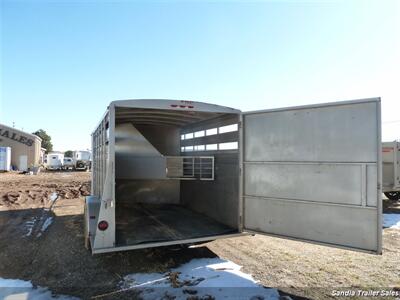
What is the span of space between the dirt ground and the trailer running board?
1587mm

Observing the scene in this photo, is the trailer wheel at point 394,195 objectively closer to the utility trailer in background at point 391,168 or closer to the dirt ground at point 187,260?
the utility trailer in background at point 391,168

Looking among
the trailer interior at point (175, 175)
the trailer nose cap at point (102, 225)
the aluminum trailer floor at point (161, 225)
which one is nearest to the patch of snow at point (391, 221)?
the trailer interior at point (175, 175)

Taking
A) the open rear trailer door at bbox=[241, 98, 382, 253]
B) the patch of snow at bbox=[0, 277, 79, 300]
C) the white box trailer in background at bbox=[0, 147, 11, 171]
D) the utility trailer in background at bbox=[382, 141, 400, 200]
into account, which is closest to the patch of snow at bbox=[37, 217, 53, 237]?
the patch of snow at bbox=[0, 277, 79, 300]

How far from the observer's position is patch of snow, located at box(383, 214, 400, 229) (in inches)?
320

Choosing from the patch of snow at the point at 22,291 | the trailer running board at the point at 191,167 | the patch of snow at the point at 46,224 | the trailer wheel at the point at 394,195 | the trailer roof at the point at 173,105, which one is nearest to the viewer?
the patch of snow at the point at 22,291

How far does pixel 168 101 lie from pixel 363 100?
2764 mm

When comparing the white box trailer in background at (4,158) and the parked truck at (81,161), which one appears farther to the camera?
the parked truck at (81,161)

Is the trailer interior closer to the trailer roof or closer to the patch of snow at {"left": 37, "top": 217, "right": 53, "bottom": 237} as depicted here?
the trailer roof

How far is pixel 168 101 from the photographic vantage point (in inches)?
185

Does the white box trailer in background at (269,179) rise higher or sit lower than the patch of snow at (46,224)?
higher

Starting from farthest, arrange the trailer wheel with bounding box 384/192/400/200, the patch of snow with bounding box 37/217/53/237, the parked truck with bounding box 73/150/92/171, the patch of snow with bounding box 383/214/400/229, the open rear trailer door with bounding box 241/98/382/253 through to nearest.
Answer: the parked truck with bounding box 73/150/92/171 → the trailer wheel with bounding box 384/192/400/200 → the patch of snow with bounding box 383/214/400/229 → the patch of snow with bounding box 37/217/53/237 → the open rear trailer door with bounding box 241/98/382/253

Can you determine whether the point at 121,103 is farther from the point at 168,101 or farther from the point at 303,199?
the point at 303,199

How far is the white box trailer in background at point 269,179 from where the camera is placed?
12.2 feet

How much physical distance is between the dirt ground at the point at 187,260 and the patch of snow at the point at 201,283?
0.17 meters
